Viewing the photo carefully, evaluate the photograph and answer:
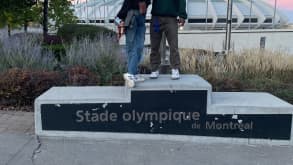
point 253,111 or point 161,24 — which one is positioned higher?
point 161,24

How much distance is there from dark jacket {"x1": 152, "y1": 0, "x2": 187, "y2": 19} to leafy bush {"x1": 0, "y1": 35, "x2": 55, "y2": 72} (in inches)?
120

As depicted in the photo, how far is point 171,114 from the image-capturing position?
4.50 meters

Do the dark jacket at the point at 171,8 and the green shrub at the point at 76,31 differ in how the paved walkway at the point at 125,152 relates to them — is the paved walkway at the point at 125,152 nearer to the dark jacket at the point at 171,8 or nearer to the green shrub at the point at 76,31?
the dark jacket at the point at 171,8

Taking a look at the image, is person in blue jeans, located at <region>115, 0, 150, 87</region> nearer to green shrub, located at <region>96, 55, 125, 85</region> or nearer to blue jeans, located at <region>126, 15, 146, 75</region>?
blue jeans, located at <region>126, 15, 146, 75</region>

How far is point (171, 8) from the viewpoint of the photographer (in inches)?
192

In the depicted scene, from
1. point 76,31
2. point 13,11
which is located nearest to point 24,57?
point 13,11

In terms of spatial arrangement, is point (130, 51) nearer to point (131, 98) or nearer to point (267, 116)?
point (131, 98)

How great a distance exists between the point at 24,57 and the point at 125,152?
12.7ft

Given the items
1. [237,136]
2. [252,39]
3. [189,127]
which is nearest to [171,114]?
[189,127]

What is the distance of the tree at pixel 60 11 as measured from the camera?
1245cm

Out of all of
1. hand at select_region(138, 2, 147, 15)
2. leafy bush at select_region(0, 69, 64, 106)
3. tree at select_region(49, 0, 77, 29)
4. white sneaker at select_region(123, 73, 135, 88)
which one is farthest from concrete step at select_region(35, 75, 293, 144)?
tree at select_region(49, 0, 77, 29)

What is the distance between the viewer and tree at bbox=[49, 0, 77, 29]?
1245 cm

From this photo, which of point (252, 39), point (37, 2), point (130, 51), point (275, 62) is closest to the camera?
point (130, 51)

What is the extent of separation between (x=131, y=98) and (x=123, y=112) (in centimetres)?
21
